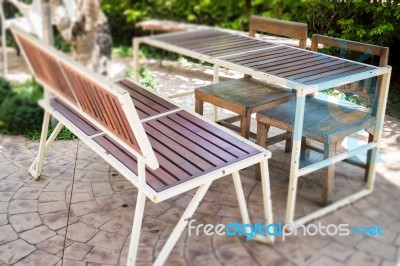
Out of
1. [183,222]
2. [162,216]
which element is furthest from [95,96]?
[162,216]

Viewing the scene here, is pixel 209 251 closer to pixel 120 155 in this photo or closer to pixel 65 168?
pixel 120 155

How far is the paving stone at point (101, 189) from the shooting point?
3123 mm

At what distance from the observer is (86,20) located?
593cm

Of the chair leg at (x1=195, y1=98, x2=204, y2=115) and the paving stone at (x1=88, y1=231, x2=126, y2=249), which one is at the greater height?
the chair leg at (x1=195, y1=98, x2=204, y2=115)

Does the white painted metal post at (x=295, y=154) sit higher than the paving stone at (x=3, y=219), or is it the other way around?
the white painted metal post at (x=295, y=154)

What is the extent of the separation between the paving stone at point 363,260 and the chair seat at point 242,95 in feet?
3.35

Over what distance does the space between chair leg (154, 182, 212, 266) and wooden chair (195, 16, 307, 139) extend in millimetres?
851

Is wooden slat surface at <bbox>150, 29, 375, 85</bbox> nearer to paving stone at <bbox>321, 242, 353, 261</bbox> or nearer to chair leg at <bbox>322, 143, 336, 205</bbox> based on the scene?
chair leg at <bbox>322, 143, 336, 205</bbox>

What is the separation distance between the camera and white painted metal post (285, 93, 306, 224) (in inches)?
95.7

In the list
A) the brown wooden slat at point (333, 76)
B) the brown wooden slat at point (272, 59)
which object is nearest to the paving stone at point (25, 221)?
the brown wooden slat at point (272, 59)

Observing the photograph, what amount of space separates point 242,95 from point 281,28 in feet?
1.79

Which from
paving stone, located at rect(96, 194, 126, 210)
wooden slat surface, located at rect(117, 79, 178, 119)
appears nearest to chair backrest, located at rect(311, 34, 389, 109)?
wooden slat surface, located at rect(117, 79, 178, 119)

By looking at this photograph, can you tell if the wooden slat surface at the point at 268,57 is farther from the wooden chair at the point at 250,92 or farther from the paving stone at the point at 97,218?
the paving stone at the point at 97,218

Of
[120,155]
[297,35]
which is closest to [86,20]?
[297,35]
